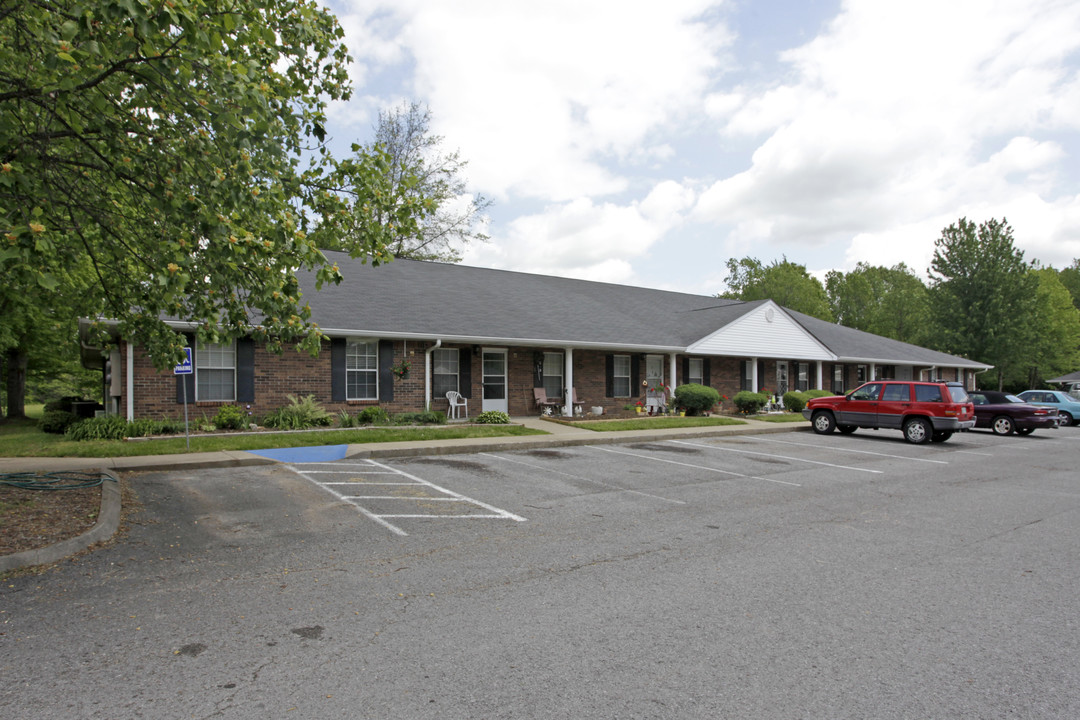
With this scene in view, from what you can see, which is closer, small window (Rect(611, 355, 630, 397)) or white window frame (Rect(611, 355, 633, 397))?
white window frame (Rect(611, 355, 633, 397))

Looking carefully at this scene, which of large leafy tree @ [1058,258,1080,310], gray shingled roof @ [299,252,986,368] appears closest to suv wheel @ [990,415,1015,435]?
gray shingled roof @ [299,252,986,368]

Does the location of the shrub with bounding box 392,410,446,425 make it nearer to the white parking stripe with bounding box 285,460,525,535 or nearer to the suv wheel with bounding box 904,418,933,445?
the white parking stripe with bounding box 285,460,525,535

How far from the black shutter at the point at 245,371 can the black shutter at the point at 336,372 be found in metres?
1.95

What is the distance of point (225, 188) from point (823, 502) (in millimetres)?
8372

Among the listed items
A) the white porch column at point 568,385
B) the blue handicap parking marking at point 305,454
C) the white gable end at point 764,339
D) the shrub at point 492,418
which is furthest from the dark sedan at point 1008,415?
the blue handicap parking marking at point 305,454

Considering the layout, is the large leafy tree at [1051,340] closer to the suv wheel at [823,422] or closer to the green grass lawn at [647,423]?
the suv wheel at [823,422]

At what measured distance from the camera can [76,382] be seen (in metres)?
39.8

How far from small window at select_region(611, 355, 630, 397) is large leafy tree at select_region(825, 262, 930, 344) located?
39.7 meters

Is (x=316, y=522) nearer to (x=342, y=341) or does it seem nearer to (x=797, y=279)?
(x=342, y=341)

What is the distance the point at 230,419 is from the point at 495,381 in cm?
781

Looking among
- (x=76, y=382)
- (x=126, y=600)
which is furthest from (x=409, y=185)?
(x=76, y=382)

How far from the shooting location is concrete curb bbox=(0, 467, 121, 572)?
5.53 metres

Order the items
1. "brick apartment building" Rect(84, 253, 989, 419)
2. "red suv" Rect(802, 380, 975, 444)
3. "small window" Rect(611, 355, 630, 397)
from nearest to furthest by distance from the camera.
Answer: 1. "brick apartment building" Rect(84, 253, 989, 419)
2. "red suv" Rect(802, 380, 975, 444)
3. "small window" Rect(611, 355, 630, 397)

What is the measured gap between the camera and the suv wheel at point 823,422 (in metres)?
19.6
